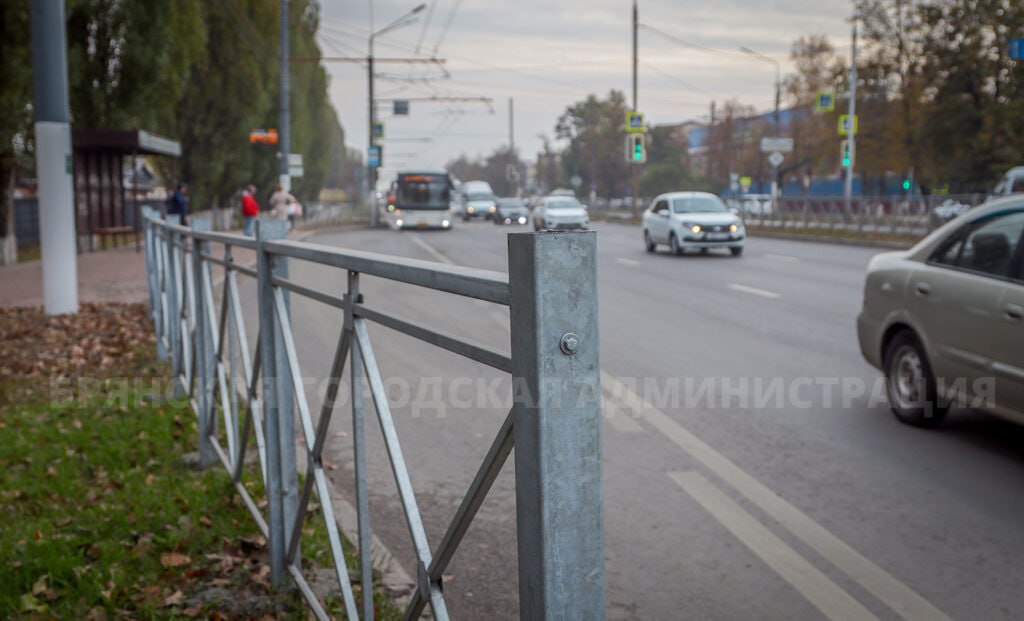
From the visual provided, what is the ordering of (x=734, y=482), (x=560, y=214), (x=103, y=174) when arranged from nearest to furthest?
(x=734, y=482)
(x=103, y=174)
(x=560, y=214)

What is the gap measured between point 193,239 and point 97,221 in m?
23.6

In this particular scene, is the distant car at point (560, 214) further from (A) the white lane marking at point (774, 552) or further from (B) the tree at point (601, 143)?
(B) the tree at point (601, 143)

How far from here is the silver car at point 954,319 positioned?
225 inches

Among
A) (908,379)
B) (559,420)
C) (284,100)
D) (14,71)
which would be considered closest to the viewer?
(559,420)

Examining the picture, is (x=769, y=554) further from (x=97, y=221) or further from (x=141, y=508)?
(x=97, y=221)

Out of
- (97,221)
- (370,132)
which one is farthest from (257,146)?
(97,221)

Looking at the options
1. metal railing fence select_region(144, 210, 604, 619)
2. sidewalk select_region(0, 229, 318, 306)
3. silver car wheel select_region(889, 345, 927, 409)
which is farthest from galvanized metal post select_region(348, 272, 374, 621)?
sidewalk select_region(0, 229, 318, 306)

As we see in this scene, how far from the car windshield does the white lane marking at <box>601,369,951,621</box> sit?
761 inches

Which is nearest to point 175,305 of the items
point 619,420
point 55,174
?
point 619,420

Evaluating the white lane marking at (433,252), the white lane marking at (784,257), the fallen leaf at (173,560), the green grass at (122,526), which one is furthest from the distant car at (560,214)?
the fallen leaf at (173,560)

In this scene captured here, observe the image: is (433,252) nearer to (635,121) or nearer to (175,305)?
(175,305)

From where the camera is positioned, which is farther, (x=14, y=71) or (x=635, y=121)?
(x=635, y=121)

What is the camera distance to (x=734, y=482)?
5.46 m

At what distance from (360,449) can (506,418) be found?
1166 mm
